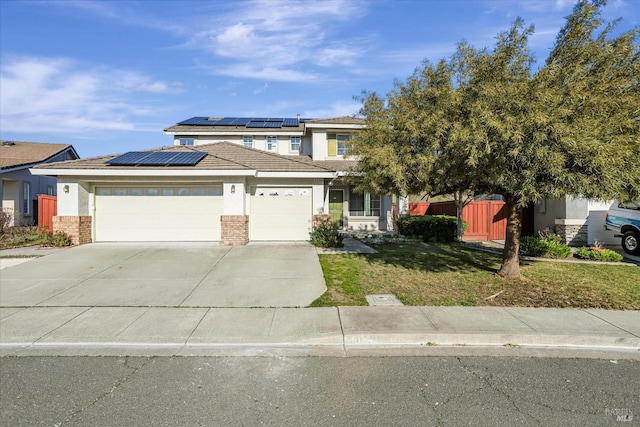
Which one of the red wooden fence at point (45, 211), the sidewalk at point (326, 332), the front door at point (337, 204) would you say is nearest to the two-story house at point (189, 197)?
the front door at point (337, 204)

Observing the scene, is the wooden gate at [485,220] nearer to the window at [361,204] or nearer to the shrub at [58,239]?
the window at [361,204]

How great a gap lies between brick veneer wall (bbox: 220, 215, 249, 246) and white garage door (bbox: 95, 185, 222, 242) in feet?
2.88

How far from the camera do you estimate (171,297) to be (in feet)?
24.8

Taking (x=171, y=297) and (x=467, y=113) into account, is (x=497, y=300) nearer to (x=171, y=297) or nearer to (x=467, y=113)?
(x=467, y=113)

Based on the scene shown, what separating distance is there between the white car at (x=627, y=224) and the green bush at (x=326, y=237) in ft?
31.5

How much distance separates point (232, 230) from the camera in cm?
1343

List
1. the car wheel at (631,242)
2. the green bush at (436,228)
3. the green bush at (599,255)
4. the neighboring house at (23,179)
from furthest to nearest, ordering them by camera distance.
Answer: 1. the neighboring house at (23,179)
2. the green bush at (436,228)
3. the car wheel at (631,242)
4. the green bush at (599,255)

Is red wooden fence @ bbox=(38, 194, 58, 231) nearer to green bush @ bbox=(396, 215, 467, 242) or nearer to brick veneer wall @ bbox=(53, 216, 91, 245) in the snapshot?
brick veneer wall @ bbox=(53, 216, 91, 245)

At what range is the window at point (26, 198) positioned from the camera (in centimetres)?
2115

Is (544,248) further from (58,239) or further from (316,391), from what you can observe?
(58,239)

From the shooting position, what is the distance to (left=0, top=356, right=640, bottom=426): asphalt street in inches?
136

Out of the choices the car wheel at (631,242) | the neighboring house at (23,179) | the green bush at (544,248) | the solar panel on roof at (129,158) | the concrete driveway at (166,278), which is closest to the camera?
the concrete driveway at (166,278)

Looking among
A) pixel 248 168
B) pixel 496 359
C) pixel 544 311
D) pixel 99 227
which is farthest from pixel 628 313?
pixel 99 227

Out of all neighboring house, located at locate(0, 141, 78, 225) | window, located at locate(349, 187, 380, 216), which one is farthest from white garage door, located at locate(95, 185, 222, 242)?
neighboring house, located at locate(0, 141, 78, 225)
